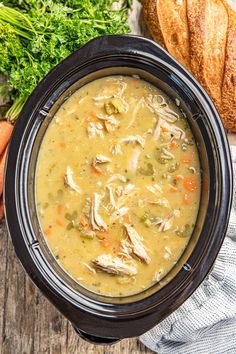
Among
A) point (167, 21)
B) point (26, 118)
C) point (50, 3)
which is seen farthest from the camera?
point (167, 21)

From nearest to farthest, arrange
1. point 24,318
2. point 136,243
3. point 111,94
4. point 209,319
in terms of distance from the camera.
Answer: point 136,243, point 111,94, point 209,319, point 24,318

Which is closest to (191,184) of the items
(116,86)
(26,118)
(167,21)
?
(116,86)

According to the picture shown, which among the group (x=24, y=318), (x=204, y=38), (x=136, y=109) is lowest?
(x=24, y=318)

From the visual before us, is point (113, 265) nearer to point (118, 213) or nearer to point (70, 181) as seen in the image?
point (118, 213)

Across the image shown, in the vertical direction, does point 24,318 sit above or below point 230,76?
below

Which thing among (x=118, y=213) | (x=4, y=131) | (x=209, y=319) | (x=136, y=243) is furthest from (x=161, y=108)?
(x=209, y=319)

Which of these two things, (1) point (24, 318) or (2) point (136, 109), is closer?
(2) point (136, 109)

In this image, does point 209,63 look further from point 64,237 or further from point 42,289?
point 42,289
